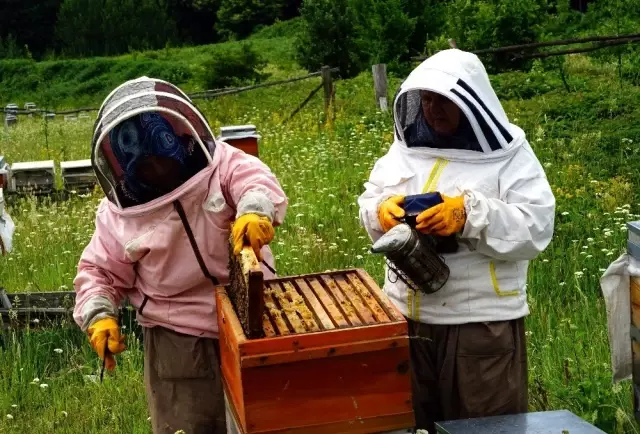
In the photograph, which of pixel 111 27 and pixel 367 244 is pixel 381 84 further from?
pixel 111 27

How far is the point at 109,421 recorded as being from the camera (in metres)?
4.30

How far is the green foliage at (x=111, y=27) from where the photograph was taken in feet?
128

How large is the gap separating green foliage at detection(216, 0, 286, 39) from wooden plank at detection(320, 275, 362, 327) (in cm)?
3701

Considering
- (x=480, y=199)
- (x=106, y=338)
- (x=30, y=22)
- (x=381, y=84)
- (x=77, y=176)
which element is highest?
(x=480, y=199)

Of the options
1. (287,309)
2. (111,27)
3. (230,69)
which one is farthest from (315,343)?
(111,27)

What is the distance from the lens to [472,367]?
2.90m

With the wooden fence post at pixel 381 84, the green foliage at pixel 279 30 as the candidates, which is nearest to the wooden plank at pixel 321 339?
the wooden fence post at pixel 381 84

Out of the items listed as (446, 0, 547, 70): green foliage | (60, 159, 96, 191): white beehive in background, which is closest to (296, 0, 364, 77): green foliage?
(446, 0, 547, 70): green foliage

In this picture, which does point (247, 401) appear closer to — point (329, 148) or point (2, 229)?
point (2, 229)

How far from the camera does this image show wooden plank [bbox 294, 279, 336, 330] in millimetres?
2424

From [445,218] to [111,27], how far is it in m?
38.6

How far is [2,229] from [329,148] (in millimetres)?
4524

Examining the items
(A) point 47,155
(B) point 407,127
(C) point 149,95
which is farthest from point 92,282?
(A) point 47,155

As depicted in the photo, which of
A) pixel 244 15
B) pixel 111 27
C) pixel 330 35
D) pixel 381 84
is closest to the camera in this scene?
pixel 381 84
